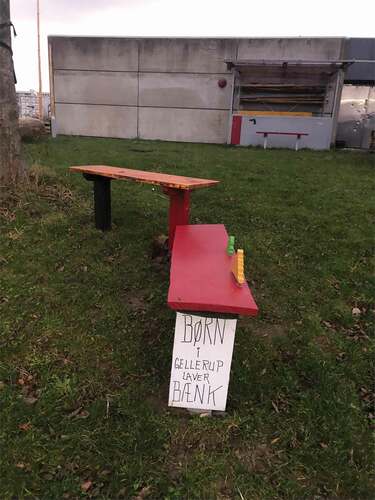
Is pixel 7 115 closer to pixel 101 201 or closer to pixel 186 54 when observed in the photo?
pixel 101 201

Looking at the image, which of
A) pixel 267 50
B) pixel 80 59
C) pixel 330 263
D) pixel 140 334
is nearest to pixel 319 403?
pixel 140 334

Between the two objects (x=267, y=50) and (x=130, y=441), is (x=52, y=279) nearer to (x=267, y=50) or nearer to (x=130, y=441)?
(x=130, y=441)

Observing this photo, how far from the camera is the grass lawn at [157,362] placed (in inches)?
78.5

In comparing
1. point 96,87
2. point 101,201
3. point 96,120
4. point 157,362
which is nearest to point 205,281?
point 157,362

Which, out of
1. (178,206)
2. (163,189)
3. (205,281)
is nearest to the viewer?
(205,281)

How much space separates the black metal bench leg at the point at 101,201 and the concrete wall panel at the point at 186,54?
11.5 meters

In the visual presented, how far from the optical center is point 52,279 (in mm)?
3486

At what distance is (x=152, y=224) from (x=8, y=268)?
157 centimetres

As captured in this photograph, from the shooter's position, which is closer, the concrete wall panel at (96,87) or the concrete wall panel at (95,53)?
the concrete wall panel at (95,53)

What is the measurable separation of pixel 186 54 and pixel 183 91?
122 cm

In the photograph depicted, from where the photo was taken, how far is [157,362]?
8.86ft

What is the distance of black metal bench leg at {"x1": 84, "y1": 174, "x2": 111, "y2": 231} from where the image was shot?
414cm

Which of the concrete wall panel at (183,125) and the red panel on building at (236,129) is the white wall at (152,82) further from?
the red panel on building at (236,129)

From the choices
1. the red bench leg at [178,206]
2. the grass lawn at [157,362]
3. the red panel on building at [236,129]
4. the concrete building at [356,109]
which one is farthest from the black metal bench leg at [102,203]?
the concrete building at [356,109]
